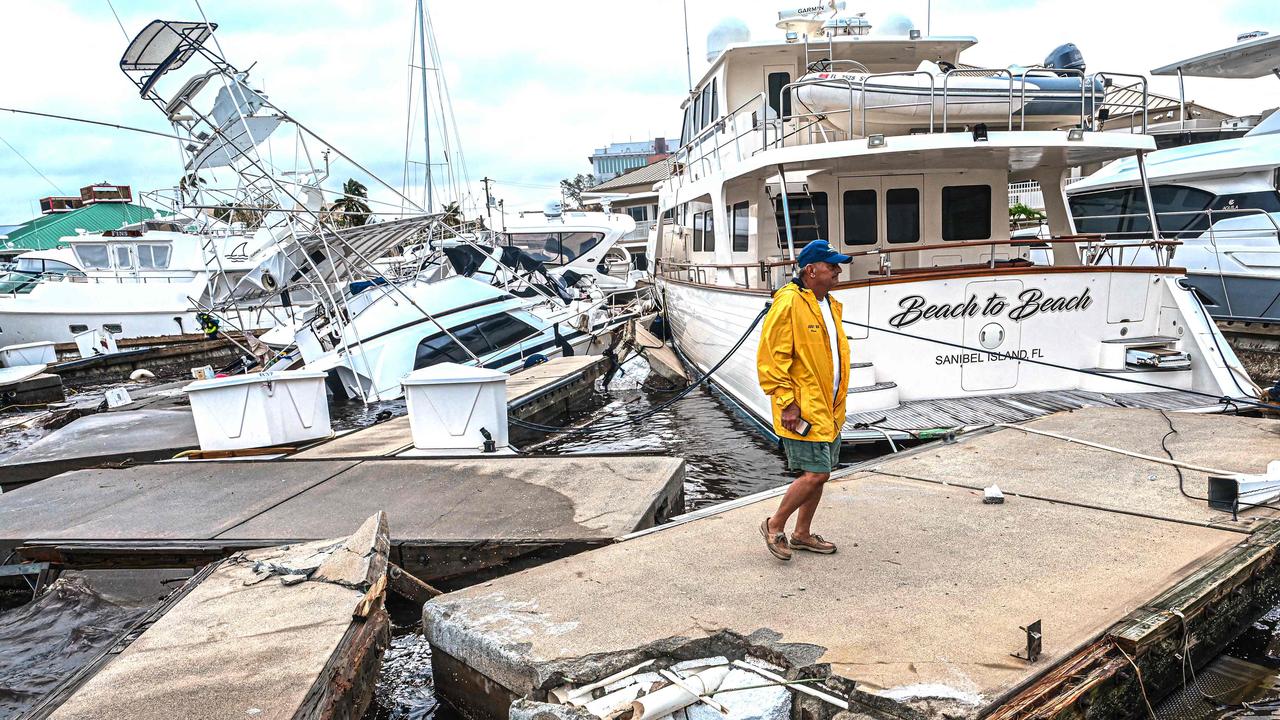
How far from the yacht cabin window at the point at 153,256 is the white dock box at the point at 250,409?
67.9ft

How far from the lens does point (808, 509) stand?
4.15 metres

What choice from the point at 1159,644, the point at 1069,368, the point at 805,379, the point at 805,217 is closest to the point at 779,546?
the point at 805,379

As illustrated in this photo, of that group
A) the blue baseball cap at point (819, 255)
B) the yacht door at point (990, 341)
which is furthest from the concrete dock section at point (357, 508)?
the yacht door at point (990, 341)

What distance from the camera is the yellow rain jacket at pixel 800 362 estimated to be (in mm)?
4000

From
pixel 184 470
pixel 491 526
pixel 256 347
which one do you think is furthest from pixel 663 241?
pixel 491 526

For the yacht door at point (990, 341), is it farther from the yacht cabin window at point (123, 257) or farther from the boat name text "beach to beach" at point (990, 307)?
the yacht cabin window at point (123, 257)

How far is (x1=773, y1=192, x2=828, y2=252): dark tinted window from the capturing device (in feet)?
33.4

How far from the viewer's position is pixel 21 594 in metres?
5.66

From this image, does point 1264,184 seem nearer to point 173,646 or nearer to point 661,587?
point 661,587

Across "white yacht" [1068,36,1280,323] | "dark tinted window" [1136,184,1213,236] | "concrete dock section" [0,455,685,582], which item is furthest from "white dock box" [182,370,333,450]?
"dark tinted window" [1136,184,1213,236]

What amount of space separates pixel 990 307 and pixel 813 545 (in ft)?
15.3

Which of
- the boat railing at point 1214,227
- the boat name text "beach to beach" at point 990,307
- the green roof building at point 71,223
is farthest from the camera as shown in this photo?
the green roof building at point 71,223

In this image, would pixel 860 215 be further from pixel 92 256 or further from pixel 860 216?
pixel 92 256

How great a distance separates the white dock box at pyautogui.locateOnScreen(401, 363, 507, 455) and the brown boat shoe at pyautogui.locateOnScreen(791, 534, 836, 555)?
3.95 metres
